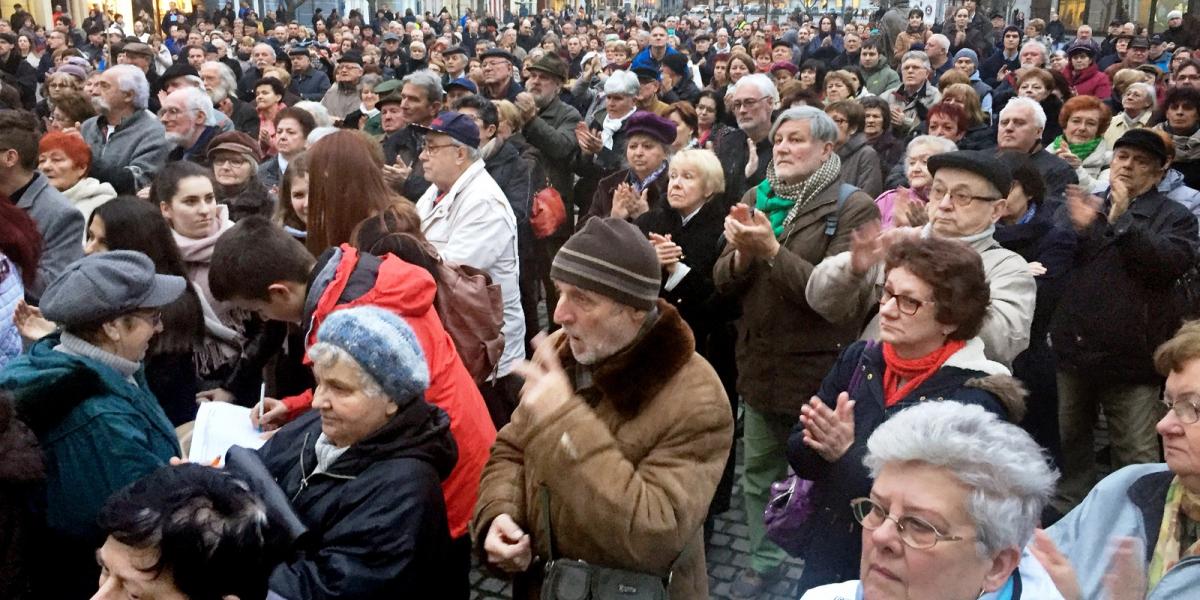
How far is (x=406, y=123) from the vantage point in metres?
7.19

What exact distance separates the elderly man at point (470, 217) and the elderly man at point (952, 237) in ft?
5.06

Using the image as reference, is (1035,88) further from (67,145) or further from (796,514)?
(67,145)

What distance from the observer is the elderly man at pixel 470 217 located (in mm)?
4668

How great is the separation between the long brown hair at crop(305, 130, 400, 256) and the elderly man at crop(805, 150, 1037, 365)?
182 centimetres

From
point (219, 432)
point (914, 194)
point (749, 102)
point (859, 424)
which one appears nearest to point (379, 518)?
point (219, 432)

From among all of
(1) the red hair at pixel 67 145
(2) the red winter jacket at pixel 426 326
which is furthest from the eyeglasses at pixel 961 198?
(1) the red hair at pixel 67 145

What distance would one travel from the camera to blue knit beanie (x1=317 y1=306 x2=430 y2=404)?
8.99ft

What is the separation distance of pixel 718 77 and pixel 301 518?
10.2 m

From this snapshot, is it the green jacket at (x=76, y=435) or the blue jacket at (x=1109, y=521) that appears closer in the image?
the blue jacket at (x=1109, y=521)

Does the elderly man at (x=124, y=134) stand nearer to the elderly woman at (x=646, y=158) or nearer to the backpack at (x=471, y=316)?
the elderly woman at (x=646, y=158)

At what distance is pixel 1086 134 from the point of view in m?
6.76

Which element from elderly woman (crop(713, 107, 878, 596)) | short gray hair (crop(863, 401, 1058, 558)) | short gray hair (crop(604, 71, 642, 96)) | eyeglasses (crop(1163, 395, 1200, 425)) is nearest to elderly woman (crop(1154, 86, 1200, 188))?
elderly woman (crop(713, 107, 878, 596))

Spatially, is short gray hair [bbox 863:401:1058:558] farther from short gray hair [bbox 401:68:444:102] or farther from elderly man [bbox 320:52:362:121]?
elderly man [bbox 320:52:362:121]

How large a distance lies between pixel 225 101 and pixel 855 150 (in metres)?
5.82
